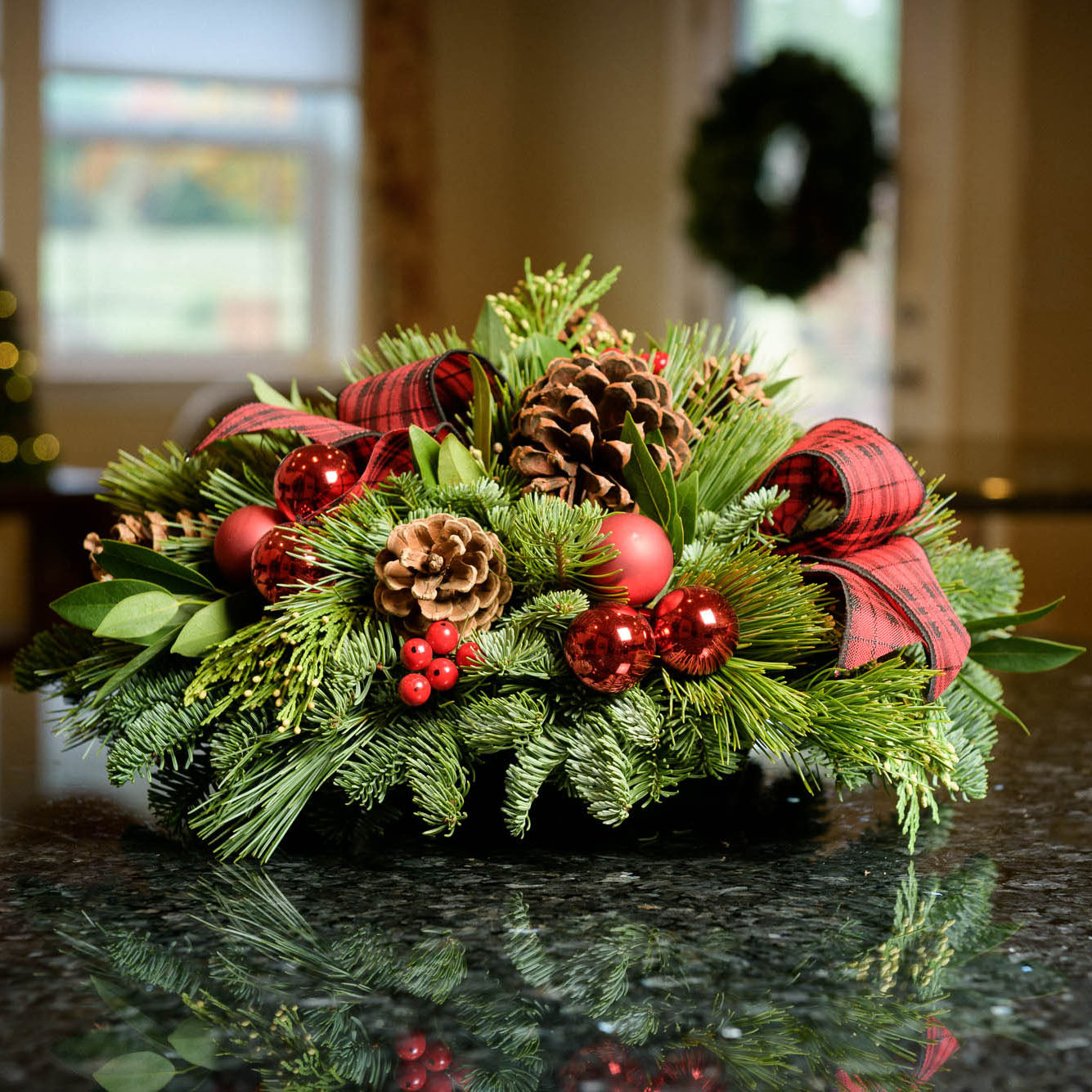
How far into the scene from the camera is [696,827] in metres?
0.52

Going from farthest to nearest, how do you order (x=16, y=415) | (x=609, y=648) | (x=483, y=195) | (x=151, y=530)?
(x=483, y=195), (x=16, y=415), (x=151, y=530), (x=609, y=648)

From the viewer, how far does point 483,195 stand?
17.6 feet

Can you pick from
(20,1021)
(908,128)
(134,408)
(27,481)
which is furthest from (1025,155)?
(20,1021)

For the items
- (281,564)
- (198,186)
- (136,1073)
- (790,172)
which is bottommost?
(136,1073)

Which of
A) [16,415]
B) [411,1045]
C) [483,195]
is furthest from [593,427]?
[483,195]

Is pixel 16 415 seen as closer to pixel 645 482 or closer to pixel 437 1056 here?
pixel 645 482

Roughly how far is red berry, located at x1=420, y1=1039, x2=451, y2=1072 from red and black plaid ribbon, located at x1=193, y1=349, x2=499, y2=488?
23cm

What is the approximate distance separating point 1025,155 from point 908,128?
0.44 metres

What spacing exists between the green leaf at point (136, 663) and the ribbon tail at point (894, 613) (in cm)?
24

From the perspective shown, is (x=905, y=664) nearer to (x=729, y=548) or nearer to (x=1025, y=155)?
(x=729, y=548)

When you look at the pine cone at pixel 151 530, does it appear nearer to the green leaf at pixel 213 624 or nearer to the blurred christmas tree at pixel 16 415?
the green leaf at pixel 213 624

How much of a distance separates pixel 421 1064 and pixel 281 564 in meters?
0.20

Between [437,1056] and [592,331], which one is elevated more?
[592,331]

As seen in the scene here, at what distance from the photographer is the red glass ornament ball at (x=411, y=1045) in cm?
33
